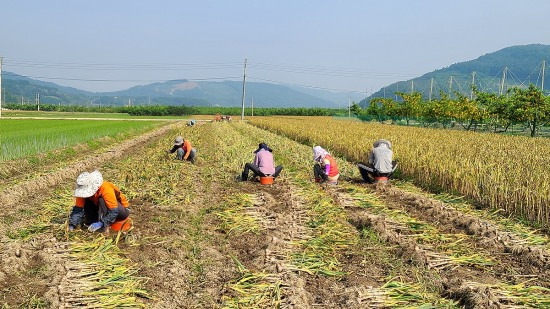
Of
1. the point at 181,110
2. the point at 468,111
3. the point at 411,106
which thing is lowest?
the point at 181,110

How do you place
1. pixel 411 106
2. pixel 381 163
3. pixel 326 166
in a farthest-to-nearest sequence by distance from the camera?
pixel 411 106, pixel 381 163, pixel 326 166

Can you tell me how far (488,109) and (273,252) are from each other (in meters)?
35.5

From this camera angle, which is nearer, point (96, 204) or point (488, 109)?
point (96, 204)

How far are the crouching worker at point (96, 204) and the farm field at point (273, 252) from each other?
0.61 ft

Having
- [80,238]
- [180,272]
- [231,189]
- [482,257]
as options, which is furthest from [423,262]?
[231,189]

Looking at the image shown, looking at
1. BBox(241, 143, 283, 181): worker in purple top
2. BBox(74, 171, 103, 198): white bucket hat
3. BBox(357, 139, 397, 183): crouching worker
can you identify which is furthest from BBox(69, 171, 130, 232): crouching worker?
BBox(357, 139, 397, 183): crouching worker

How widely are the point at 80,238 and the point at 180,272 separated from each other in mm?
1672

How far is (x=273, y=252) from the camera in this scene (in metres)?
5.58

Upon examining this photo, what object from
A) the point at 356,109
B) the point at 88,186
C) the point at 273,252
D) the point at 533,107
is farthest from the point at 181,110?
the point at 273,252

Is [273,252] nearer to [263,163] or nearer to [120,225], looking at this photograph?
[120,225]

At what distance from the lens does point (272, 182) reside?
10.5 metres

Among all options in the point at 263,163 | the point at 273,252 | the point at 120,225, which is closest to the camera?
the point at 273,252

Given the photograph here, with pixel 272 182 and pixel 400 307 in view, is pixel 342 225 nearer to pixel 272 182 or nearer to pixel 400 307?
pixel 400 307

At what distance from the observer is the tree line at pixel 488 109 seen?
3005cm
